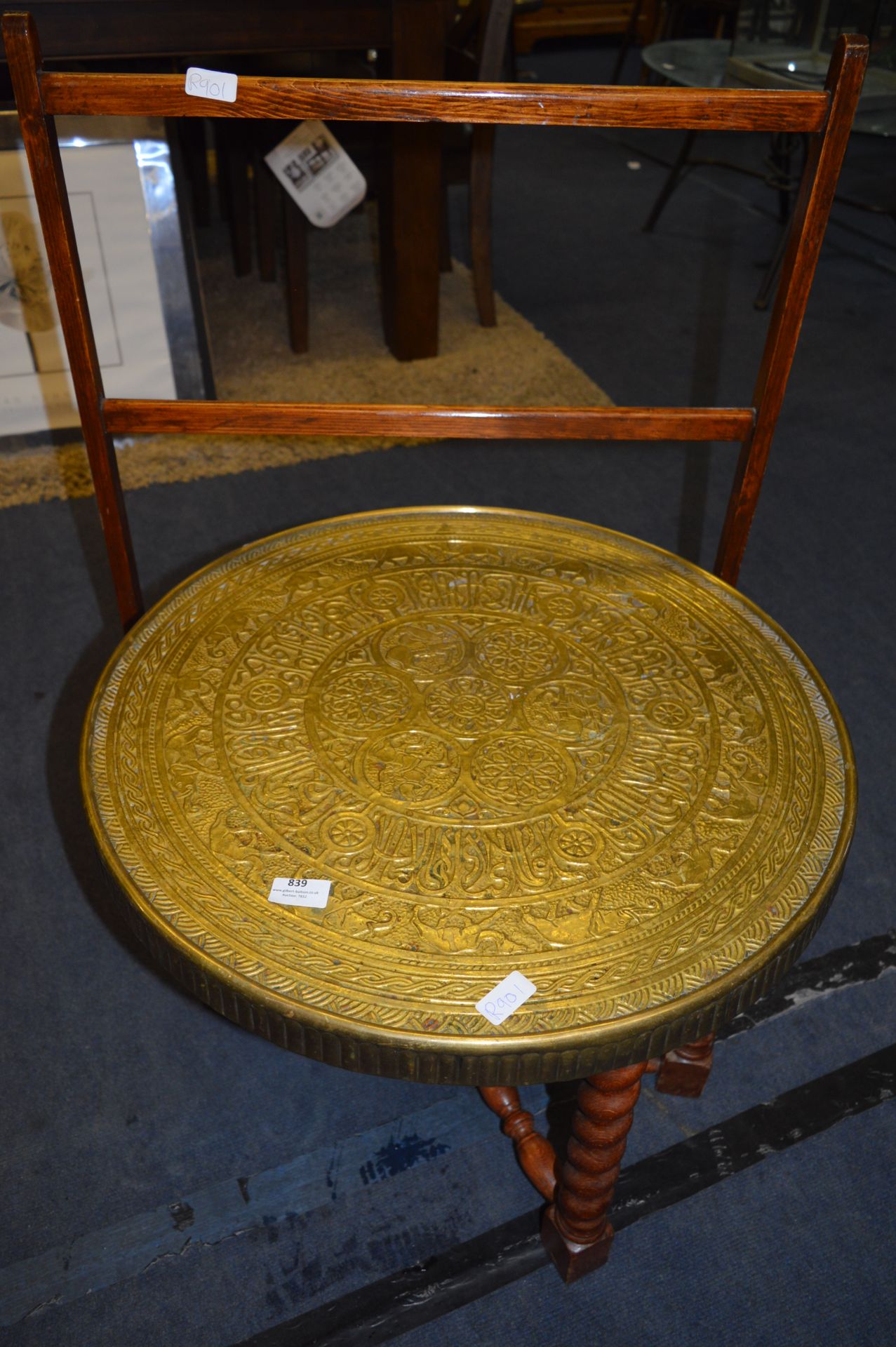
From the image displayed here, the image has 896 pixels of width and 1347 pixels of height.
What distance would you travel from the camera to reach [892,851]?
163 cm

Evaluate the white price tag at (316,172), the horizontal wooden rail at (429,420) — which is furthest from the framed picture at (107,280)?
the horizontal wooden rail at (429,420)

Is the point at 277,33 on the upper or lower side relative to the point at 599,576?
upper

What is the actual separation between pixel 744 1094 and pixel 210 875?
79cm

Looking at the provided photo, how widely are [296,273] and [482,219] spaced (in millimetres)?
550

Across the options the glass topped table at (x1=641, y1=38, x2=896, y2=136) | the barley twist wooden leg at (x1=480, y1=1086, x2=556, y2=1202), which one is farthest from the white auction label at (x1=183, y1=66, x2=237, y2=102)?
the glass topped table at (x1=641, y1=38, x2=896, y2=136)

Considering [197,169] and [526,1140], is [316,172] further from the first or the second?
[526,1140]

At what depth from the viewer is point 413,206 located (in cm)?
255

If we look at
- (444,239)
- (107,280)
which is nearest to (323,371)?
(107,280)

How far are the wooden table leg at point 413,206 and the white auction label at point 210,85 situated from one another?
154 centimetres

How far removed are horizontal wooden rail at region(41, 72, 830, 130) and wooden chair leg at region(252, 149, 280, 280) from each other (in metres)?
1.95

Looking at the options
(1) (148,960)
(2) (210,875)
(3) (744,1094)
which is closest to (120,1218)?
(1) (148,960)

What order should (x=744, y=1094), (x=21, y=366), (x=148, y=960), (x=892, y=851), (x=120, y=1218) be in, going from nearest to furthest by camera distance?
1. (x=120, y=1218)
2. (x=744, y=1094)
3. (x=148, y=960)
4. (x=892, y=851)
5. (x=21, y=366)

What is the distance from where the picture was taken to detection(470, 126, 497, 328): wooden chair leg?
275 centimetres

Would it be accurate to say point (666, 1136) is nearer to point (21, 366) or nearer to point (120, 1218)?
point (120, 1218)
